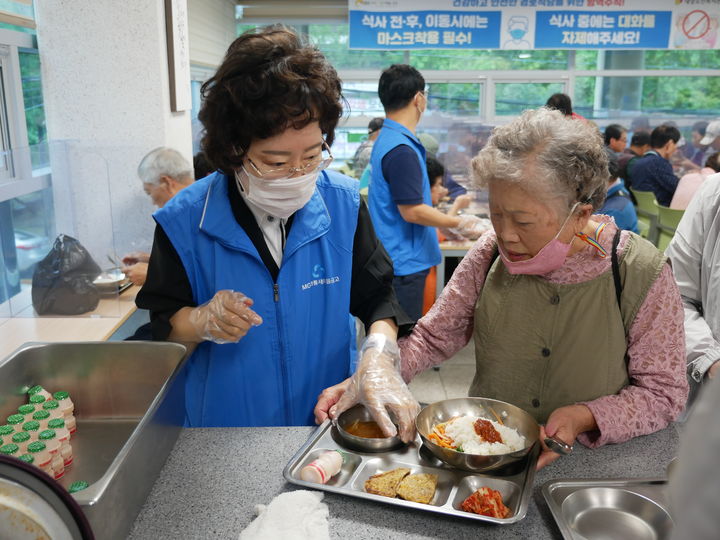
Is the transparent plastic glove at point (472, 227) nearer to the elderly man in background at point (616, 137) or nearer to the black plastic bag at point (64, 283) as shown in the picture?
the black plastic bag at point (64, 283)

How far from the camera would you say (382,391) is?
4.13ft

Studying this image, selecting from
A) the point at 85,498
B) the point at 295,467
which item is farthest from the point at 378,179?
the point at 85,498

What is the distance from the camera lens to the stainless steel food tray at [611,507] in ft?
3.27

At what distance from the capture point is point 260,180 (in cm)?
130

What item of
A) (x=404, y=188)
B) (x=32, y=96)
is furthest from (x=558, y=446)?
(x=32, y=96)

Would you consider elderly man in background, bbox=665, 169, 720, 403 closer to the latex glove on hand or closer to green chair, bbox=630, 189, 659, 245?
the latex glove on hand

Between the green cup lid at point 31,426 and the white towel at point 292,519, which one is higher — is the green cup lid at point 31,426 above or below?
above

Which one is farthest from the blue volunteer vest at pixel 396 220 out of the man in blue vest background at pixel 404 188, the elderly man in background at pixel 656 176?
the elderly man in background at pixel 656 176

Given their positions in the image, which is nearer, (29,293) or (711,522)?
(711,522)

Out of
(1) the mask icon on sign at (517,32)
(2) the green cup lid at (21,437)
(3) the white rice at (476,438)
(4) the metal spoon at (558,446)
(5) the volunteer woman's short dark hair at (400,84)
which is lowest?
(3) the white rice at (476,438)

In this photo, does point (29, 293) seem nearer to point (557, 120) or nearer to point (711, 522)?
point (557, 120)

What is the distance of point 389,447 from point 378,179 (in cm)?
190

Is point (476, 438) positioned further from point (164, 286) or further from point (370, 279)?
point (164, 286)

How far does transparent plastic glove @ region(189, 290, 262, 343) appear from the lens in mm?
1256
